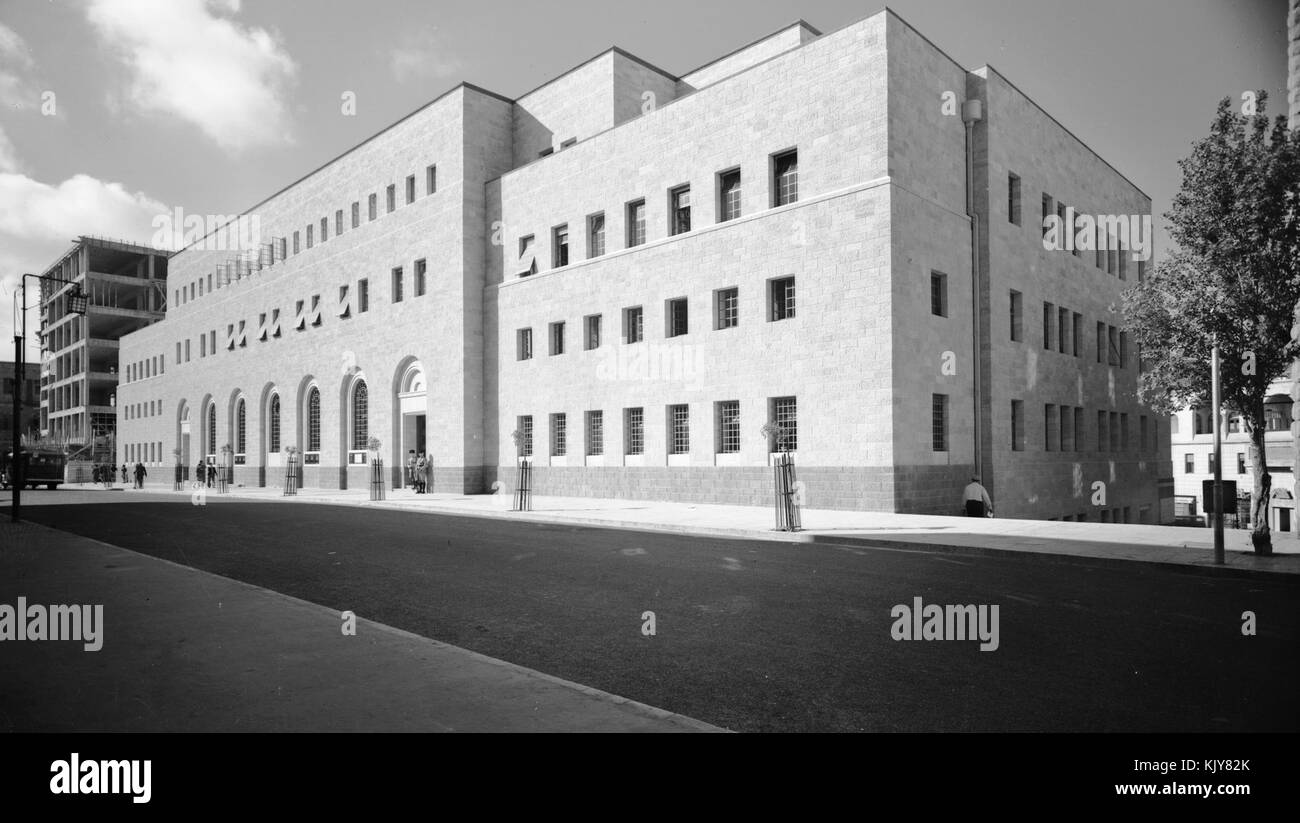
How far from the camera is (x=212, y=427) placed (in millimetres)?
62000

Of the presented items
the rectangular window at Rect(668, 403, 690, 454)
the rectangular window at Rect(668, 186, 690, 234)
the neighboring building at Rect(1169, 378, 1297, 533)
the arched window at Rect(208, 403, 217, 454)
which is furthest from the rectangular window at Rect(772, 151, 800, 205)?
the arched window at Rect(208, 403, 217, 454)

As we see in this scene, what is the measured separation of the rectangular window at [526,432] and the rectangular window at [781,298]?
13.2 metres

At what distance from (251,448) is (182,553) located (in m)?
44.6

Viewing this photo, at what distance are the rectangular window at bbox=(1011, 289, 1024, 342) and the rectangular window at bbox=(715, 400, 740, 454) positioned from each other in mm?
10696

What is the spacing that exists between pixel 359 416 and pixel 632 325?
2128cm

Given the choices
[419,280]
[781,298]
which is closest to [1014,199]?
[781,298]

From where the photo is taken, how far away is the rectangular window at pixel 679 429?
94.9 feet

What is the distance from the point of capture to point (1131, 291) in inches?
1035

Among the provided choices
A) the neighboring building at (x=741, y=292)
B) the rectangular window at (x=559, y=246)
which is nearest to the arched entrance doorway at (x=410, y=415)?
the neighboring building at (x=741, y=292)

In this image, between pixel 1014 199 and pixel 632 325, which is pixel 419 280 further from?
pixel 1014 199

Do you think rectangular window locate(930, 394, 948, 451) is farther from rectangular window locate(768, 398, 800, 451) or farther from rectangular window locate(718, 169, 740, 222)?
rectangular window locate(718, 169, 740, 222)

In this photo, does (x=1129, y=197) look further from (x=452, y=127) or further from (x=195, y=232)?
(x=195, y=232)

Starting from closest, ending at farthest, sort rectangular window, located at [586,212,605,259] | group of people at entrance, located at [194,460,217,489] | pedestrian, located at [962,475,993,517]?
pedestrian, located at [962,475,993,517] → rectangular window, located at [586,212,605,259] → group of people at entrance, located at [194,460,217,489]

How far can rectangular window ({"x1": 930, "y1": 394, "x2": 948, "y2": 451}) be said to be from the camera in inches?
1004
